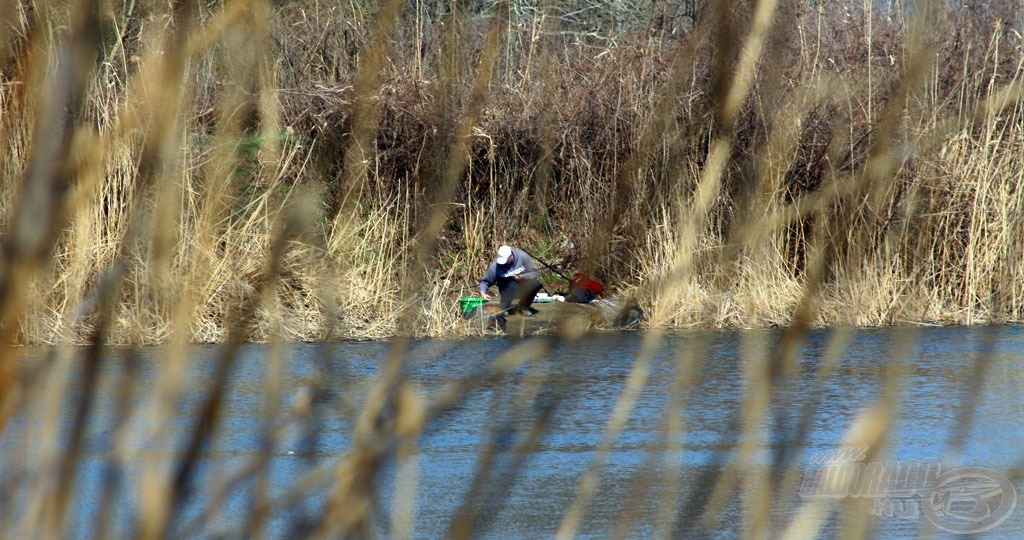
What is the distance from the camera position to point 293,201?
0.85m

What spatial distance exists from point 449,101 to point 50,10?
0.96 ft

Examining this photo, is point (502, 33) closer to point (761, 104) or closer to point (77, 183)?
point (761, 104)

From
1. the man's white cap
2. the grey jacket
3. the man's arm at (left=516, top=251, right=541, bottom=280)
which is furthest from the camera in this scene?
the man's white cap

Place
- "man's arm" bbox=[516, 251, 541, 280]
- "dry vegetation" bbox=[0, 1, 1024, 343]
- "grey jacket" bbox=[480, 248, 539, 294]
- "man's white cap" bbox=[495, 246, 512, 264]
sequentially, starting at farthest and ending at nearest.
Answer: "man's white cap" bbox=[495, 246, 512, 264] < "grey jacket" bbox=[480, 248, 539, 294] < "man's arm" bbox=[516, 251, 541, 280] < "dry vegetation" bbox=[0, 1, 1024, 343]

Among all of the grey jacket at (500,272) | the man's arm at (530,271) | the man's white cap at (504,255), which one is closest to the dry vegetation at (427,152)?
the man's arm at (530,271)

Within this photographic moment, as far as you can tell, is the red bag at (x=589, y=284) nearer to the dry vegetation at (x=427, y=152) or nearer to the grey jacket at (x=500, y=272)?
the dry vegetation at (x=427, y=152)

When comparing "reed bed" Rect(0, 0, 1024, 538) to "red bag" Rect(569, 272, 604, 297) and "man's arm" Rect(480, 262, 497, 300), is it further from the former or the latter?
"man's arm" Rect(480, 262, 497, 300)

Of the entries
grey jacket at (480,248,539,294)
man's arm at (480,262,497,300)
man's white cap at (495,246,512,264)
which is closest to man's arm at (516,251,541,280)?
grey jacket at (480,248,539,294)

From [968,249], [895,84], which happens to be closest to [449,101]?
[895,84]

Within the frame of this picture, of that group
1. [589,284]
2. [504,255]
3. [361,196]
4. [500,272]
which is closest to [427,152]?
[361,196]

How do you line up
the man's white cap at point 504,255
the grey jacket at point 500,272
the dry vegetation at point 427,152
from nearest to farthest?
the dry vegetation at point 427,152 < the grey jacket at point 500,272 < the man's white cap at point 504,255

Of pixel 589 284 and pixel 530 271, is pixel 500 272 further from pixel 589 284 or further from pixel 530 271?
pixel 589 284

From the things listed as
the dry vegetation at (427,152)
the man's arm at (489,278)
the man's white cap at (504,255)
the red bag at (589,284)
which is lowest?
the man's arm at (489,278)

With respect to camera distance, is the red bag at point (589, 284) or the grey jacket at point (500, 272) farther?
the grey jacket at point (500, 272)
